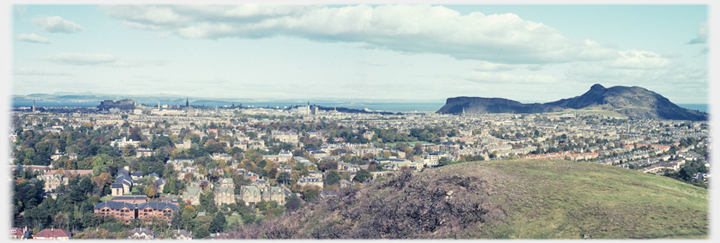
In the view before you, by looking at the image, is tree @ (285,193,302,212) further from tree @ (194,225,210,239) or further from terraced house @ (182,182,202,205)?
tree @ (194,225,210,239)

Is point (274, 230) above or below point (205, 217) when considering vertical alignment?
above

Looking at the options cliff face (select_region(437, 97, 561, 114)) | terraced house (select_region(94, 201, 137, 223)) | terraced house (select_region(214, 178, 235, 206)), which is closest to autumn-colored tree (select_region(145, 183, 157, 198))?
terraced house (select_region(214, 178, 235, 206))

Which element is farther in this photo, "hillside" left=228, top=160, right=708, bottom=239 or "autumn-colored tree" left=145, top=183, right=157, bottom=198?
"autumn-colored tree" left=145, top=183, right=157, bottom=198

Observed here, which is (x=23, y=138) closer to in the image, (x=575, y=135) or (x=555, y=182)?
(x=555, y=182)

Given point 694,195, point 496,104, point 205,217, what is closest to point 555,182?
point 694,195

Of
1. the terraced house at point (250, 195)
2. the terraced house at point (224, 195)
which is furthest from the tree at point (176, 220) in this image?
the terraced house at point (250, 195)
